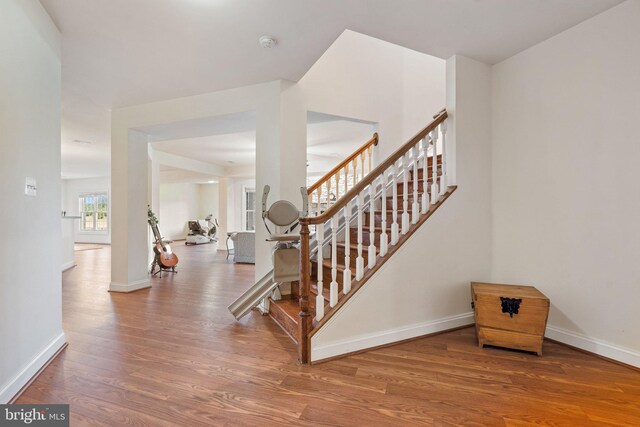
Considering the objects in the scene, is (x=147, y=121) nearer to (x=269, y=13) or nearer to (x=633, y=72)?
(x=269, y=13)

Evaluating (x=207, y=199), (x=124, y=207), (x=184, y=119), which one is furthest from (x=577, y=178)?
(x=207, y=199)

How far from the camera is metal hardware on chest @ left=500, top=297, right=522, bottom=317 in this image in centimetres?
218

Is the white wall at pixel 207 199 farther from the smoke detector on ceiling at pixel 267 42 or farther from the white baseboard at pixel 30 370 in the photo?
the smoke detector on ceiling at pixel 267 42

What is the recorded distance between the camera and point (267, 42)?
2.47 m

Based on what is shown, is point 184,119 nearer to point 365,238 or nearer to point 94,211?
point 365,238

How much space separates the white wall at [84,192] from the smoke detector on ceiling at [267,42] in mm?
10552

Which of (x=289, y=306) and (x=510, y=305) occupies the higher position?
(x=510, y=305)

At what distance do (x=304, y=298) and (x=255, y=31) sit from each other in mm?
2129

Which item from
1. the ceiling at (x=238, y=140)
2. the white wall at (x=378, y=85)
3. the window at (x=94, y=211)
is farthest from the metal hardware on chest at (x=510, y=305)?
the window at (x=94, y=211)

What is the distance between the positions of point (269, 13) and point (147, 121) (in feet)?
8.30

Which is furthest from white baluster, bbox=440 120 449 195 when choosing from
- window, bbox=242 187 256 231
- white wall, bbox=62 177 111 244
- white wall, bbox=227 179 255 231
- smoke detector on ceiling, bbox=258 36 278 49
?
white wall, bbox=62 177 111 244

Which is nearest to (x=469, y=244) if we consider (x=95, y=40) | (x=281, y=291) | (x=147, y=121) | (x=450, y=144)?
(x=450, y=144)

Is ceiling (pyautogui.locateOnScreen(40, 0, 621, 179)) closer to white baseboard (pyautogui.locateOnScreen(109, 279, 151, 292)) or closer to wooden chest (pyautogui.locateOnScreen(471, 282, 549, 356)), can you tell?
wooden chest (pyautogui.locateOnScreen(471, 282, 549, 356))

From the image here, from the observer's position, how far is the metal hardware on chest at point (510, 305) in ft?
7.15
